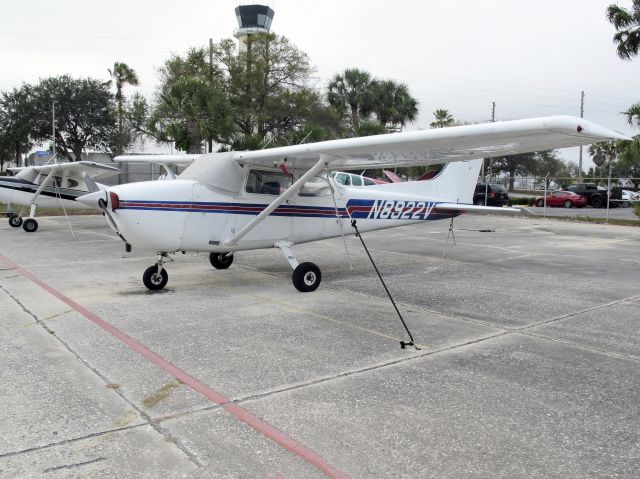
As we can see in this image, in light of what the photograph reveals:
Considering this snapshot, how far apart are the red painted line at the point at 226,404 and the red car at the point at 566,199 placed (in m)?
32.4

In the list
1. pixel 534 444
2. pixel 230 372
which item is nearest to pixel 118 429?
pixel 230 372

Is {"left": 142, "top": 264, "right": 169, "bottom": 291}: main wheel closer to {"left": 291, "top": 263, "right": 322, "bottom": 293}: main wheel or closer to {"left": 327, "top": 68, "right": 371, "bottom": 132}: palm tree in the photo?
{"left": 291, "top": 263, "right": 322, "bottom": 293}: main wheel

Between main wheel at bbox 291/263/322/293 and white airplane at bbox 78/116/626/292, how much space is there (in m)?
0.01

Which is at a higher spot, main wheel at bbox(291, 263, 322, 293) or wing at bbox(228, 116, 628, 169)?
wing at bbox(228, 116, 628, 169)

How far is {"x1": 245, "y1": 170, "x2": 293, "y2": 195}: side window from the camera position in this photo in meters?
8.78

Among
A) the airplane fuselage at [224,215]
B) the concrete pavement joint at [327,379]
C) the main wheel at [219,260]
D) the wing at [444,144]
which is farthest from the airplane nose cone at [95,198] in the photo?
the concrete pavement joint at [327,379]

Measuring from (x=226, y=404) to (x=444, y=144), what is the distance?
4349mm

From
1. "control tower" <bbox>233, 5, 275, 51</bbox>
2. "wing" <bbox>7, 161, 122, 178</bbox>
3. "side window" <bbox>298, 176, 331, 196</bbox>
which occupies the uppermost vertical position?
"control tower" <bbox>233, 5, 275, 51</bbox>

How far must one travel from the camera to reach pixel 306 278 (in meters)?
8.12

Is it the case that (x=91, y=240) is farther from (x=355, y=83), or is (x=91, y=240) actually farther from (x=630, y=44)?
(x=355, y=83)

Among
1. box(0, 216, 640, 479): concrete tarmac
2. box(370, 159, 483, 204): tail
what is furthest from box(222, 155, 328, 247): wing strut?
box(370, 159, 483, 204): tail

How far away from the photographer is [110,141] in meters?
51.2

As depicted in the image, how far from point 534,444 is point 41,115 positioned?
5384cm

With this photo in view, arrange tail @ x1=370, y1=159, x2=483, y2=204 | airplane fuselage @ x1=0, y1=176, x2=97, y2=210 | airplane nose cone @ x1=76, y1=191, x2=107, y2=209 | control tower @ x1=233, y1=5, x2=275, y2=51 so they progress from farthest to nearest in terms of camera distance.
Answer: control tower @ x1=233, y1=5, x2=275, y2=51 < airplane fuselage @ x1=0, y1=176, x2=97, y2=210 < tail @ x1=370, y1=159, x2=483, y2=204 < airplane nose cone @ x1=76, y1=191, x2=107, y2=209
